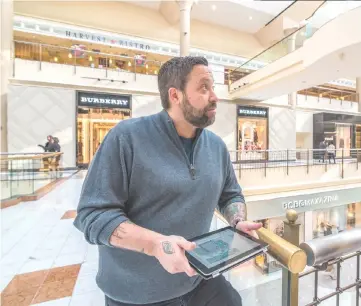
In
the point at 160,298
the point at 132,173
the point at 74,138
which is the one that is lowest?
the point at 160,298

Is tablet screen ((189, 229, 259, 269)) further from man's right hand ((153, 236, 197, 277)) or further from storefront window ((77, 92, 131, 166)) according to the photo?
storefront window ((77, 92, 131, 166))

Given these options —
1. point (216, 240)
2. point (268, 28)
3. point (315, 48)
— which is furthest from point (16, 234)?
point (268, 28)

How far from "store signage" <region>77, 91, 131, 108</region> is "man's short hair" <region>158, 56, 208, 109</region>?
979 cm

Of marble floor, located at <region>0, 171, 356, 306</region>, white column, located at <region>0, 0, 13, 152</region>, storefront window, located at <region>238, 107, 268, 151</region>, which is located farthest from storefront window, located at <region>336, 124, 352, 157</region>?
white column, located at <region>0, 0, 13, 152</region>

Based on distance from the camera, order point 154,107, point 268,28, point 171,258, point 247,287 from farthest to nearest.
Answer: point 268,28, point 154,107, point 247,287, point 171,258

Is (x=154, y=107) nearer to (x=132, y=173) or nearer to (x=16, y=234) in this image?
(x=16, y=234)

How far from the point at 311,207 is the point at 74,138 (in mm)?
9079

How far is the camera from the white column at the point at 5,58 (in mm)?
8687

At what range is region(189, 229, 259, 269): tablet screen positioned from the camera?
688mm

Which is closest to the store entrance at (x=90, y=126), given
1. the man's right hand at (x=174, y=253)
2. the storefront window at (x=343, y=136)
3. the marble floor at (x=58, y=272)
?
the marble floor at (x=58, y=272)

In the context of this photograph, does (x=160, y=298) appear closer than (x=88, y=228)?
No

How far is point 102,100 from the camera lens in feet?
33.3

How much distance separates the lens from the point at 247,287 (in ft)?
5.39

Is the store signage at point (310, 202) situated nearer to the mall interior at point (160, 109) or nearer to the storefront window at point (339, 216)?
the mall interior at point (160, 109)
